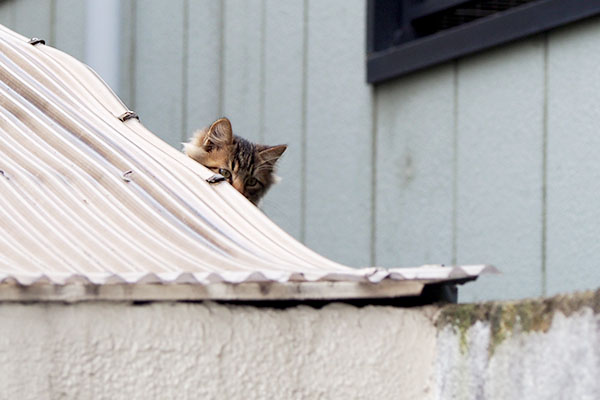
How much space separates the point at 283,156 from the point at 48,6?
1.77 m

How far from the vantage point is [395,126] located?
10.2ft

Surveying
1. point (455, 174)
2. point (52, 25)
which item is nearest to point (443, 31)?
point (455, 174)

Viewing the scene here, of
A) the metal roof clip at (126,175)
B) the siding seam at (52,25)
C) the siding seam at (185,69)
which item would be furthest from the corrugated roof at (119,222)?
the siding seam at (52,25)

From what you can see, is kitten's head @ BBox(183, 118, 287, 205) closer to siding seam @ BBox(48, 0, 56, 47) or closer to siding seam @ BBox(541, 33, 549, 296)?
siding seam @ BBox(541, 33, 549, 296)

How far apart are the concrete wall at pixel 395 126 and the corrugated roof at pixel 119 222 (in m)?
1.10

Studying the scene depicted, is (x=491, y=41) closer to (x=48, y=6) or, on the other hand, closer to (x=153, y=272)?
(x=153, y=272)

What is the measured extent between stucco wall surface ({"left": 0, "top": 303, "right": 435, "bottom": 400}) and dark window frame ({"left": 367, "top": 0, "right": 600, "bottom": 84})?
1393mm

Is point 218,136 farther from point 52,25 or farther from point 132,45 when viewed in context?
point 52,25

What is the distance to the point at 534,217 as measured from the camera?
2.62 metres

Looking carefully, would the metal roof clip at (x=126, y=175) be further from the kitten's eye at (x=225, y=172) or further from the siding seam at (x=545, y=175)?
the kitten's eye at (x=225, y=172)

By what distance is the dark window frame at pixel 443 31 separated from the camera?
8.33ft

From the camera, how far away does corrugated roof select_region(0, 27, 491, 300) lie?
1.25 meters

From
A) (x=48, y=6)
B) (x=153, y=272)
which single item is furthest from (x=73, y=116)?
(x=48, y=6)

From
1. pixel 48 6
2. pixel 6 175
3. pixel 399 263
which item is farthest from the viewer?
pixel 48 6
